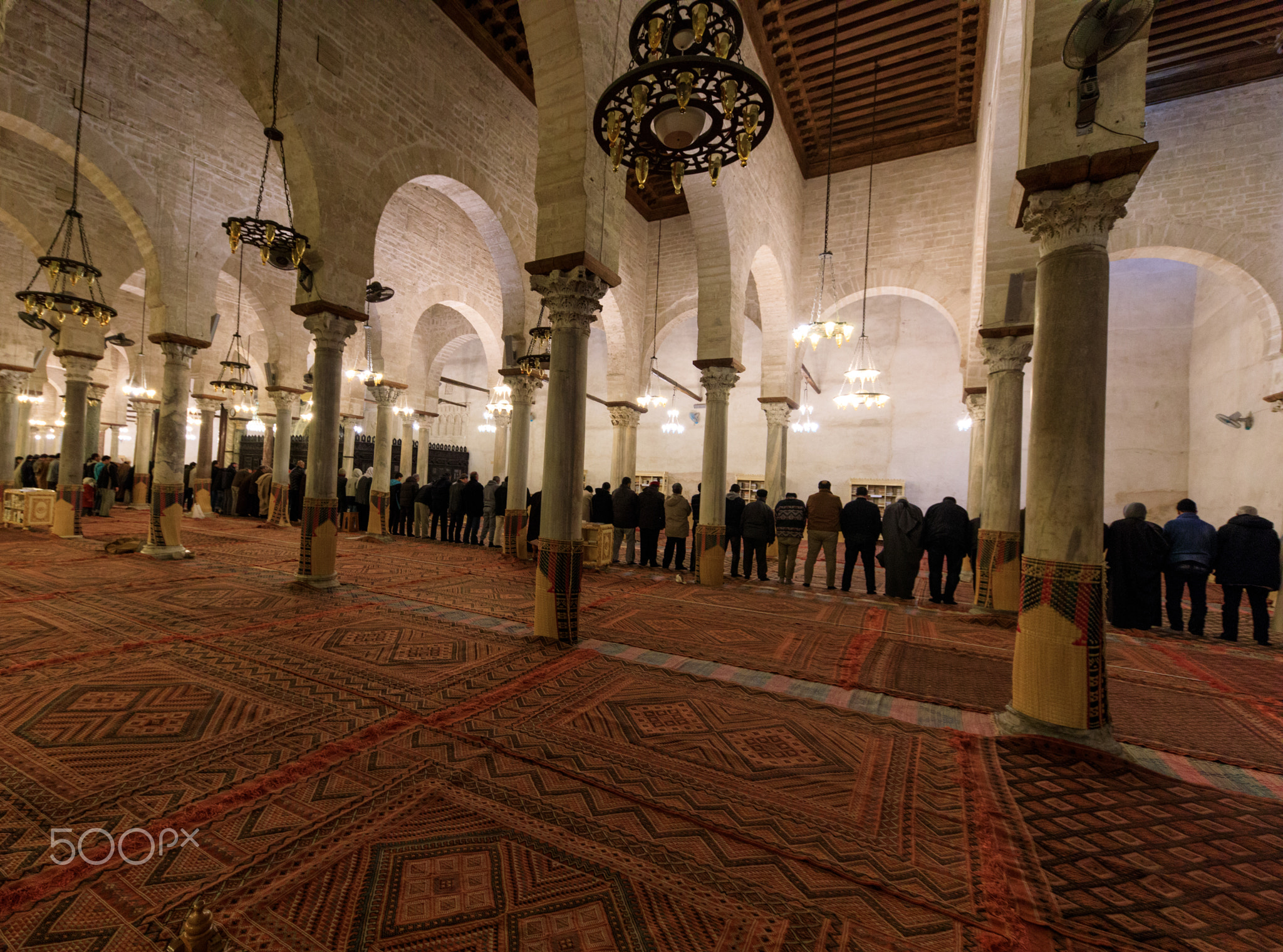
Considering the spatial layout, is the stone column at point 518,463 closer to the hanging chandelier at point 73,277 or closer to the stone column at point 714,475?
the stone column at point 714,475

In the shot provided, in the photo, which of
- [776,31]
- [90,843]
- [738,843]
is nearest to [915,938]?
[738,843]

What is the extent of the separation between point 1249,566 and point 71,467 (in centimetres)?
1680

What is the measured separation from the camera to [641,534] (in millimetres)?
9742

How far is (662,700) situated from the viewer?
385 centimetres

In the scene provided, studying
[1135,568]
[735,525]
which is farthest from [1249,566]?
[735,525]

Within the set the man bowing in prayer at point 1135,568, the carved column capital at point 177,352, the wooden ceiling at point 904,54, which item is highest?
the wooden ceiling at point 904,54

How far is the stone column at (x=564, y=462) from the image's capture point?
5.11 metres

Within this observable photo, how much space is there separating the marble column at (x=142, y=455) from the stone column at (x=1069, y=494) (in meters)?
19.2

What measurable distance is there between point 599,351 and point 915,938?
→ 20718 mm

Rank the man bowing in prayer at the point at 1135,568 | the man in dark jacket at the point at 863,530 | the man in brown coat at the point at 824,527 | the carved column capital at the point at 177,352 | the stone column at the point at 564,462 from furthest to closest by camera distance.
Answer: the carved column capital at the point at 177,352 → the man in brown coat at the point at 824,527 → the man in dark jacket at the point at 863,530 → the man bowing in prayer at the point at 1135,568 → the stone column at the point at 564,462

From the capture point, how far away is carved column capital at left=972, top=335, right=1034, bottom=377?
277 inches

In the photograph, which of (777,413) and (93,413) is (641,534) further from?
(93,413)

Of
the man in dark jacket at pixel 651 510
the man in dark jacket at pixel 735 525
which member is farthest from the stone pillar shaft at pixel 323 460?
the man in dark jacket at pixel 735 525

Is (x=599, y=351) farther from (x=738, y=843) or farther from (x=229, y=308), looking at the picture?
(x=738, y=843)
